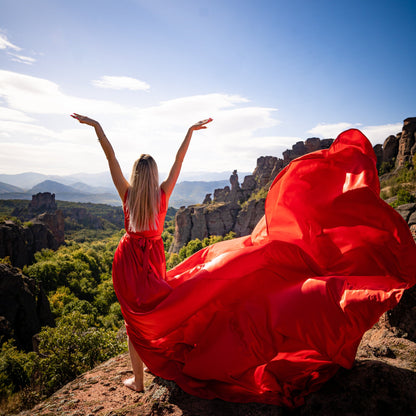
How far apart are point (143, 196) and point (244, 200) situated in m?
64.5

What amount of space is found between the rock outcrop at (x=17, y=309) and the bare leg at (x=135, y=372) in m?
15.2

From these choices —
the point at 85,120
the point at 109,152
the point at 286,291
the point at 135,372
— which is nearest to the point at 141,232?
the point at 109,152

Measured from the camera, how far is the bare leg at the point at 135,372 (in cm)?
342

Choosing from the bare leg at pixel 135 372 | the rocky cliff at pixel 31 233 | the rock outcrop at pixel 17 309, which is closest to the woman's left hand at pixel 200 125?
the bare leg at pixel 135 372

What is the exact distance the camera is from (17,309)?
16.2m

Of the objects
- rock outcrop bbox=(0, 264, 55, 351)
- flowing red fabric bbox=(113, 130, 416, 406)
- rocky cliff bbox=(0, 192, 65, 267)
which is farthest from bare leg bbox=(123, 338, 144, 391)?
rocky cliff bbox=(0, 192, 65, 267)

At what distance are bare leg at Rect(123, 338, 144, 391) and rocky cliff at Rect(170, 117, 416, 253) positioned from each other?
4318 centimetres

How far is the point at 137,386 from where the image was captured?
3.55 meters

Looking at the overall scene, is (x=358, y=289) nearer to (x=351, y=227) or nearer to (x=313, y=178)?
(x=351, y=227)

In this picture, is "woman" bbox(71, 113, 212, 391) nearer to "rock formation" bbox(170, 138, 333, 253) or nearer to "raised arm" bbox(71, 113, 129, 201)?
"raised arm" bbox(71, 113, 129, 201)

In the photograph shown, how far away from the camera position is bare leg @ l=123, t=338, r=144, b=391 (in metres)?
3.42

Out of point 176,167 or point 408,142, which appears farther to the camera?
point 408,142

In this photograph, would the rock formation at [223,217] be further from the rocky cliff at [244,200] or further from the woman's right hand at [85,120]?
the woman's right hand at [85,120]

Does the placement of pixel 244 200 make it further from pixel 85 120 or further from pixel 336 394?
pixel 336 394
